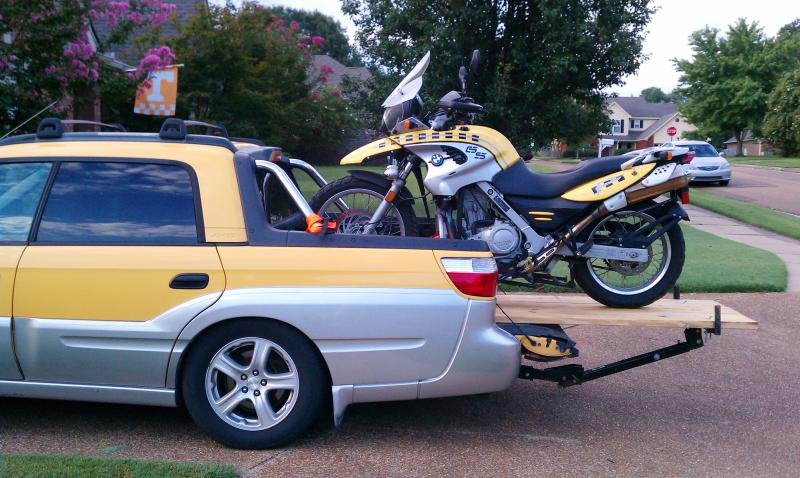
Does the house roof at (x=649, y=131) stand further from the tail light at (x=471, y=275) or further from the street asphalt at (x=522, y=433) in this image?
the tail light at (x=471, y=275)

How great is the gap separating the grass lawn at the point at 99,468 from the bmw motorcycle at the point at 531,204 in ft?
7.23

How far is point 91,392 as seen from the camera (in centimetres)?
486

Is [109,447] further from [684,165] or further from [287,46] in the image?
[287,46]

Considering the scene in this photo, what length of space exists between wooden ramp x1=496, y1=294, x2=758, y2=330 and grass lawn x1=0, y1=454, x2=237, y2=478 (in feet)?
6.57

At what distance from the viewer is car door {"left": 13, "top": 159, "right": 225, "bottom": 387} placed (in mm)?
4730

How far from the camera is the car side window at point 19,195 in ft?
16.3

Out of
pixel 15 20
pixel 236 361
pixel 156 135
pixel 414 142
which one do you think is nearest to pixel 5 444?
pixel 236 361

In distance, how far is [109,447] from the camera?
4852 millimetres

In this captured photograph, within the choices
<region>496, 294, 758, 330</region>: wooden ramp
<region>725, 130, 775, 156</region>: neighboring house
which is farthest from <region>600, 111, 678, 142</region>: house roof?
<region>496, 294, 758, 330</region>: wooden ramp

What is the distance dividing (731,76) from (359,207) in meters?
61.3

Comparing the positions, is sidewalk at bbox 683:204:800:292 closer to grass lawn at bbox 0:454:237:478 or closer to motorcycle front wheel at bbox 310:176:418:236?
motorcycle front wheel at bbox 310:176:418:236

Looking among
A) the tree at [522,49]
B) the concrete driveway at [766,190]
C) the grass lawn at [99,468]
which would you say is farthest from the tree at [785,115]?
the grass lawn at [99,468]

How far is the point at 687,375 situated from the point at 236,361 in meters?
3.75

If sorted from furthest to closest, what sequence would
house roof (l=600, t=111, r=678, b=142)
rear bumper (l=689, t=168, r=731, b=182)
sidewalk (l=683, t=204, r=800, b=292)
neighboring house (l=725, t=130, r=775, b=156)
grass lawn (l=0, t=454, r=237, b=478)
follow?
1. house roof (l=600, t=111, r=678, b=142)
2. neighboring house (l=725, t=130, r=775, b=156)
3. rear bumper (l=689, t=168, r=731, b=182)
4. sidewalk (l=683, t=204, r=800, b=292)
5. grass lawn (l=0, t=454, r=237, b=478)
